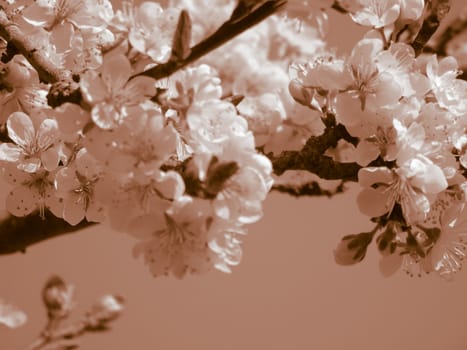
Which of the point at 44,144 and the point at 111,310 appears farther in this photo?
the point at 111,310

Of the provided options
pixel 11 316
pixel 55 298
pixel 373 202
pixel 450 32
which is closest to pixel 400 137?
pixel 373 202

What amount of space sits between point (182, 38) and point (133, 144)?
0.12m

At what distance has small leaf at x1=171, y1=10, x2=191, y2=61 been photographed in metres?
0.60

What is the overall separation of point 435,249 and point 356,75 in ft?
0.89

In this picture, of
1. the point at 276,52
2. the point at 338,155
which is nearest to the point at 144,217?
the point at 338,155

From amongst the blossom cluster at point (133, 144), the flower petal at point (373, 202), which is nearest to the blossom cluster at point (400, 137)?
the flower petal at point (373, 202)

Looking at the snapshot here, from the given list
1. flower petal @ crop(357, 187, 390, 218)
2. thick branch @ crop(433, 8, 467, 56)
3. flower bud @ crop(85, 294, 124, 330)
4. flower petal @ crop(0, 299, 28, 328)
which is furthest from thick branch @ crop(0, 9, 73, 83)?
flower bud @ crop(85, 294, 124, 330)

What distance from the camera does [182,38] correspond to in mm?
603

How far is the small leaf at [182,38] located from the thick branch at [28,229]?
1.24 feet

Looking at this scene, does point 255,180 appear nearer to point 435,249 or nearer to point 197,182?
point 197,182

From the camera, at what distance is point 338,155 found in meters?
0.84

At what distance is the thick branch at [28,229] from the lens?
2.94 ft

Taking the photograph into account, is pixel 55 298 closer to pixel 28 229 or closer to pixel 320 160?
pixel 28 229

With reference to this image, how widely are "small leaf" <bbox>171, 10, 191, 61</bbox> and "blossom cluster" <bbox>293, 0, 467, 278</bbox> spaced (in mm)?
259
